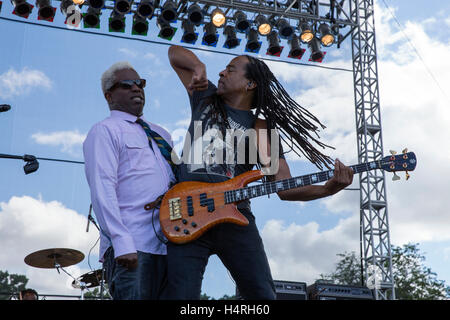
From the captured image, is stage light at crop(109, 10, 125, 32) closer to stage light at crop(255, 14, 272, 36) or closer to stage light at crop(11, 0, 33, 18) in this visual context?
stage light at crop(11, 0, 33, 18)

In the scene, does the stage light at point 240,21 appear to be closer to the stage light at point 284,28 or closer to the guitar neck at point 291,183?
the stage light at point 284,28

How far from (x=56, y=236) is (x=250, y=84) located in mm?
4866

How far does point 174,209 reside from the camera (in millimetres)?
2520

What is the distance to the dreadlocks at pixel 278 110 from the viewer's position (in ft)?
10.1

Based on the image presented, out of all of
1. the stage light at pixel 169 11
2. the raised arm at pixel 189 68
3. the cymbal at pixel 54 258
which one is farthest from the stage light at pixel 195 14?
the raised arm at pixel 189 68

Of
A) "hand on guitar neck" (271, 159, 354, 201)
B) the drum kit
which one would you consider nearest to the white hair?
"hand on guitar neck" (271, 159, 354, 201)

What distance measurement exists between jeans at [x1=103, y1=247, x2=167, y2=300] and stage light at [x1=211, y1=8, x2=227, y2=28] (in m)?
5.68

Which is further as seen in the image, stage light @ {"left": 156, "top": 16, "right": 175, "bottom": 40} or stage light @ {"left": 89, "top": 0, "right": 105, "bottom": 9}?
stage light @ {"left": 156, "top": 16, "right": 175, "bottom": 40}

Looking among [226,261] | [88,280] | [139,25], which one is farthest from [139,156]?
[139,25]

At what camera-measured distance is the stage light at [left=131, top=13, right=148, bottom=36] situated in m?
7.47

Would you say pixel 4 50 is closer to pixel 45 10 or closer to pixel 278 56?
pixel 45 10

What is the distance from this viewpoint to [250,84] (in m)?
3.08

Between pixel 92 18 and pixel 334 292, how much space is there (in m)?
4.50
